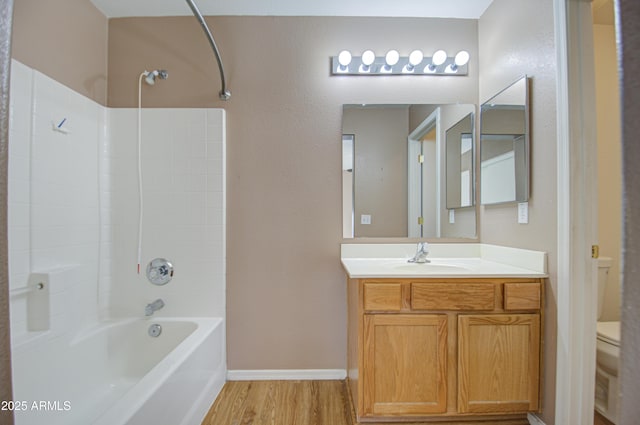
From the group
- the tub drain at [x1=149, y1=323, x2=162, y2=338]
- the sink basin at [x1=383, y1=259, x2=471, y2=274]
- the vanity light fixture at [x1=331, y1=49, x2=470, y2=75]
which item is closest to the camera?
the sink basin at [x1=383, y1=259, x2=471, y2=274]

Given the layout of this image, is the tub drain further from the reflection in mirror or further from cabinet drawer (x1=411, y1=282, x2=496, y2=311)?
the reflection in mirror

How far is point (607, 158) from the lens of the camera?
1906 millimetres

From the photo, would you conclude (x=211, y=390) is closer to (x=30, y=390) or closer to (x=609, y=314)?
(x=30, y=390)

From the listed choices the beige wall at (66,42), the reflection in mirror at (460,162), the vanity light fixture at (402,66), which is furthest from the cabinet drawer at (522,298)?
the beige wall at (66,42)

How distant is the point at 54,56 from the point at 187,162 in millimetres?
821

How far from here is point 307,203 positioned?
2002mm

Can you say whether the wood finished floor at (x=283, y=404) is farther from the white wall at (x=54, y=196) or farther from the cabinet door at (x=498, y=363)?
the white wall at (x=54, y=196)

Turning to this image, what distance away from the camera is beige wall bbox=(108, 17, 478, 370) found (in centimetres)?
199

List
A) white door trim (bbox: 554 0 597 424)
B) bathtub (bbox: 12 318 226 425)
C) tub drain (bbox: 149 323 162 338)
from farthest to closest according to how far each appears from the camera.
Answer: tub drain (bbox: 149 323 162 338), white door trim (bbox: 554 0 597 424), bathtub (bbox: 12 318 226 425)

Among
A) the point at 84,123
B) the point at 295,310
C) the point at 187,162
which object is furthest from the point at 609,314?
the point at 84,123

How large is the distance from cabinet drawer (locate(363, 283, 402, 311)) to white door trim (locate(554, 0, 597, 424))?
73 centimetres

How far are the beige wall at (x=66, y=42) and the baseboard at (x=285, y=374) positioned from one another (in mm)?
1980

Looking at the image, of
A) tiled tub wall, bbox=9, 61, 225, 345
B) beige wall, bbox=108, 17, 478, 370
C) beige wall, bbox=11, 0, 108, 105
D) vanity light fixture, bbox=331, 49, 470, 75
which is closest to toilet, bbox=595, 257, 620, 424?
beige wall, bbox=108, 17, 478, 370

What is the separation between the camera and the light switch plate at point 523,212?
1.57 metres
